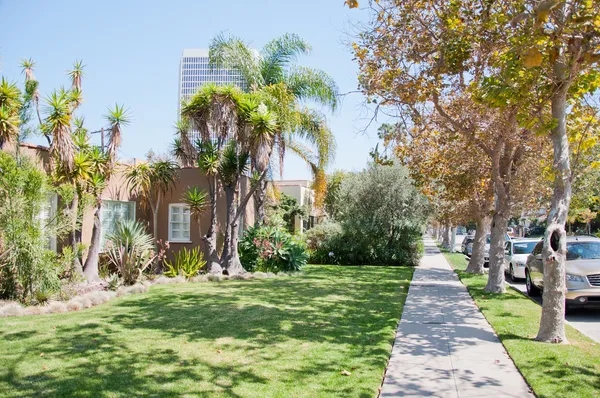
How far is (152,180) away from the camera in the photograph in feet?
54.2

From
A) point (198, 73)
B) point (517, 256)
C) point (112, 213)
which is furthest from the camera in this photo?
point (198, 73)

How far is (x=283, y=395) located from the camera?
211 inches

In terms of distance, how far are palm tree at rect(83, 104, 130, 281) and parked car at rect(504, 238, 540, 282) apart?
45.8 feet

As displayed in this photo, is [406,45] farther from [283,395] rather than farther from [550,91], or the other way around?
[283,395]

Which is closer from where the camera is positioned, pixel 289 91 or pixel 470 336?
pixel 470 336

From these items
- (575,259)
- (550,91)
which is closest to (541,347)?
(550,91)

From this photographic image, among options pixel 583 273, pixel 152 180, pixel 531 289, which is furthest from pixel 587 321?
pixel 152 180

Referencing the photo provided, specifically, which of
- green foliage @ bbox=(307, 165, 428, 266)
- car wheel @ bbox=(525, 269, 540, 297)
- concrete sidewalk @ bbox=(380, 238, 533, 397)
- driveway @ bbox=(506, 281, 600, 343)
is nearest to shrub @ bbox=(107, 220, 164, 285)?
concrete sidewalk @ bbox=(380, 238, 533, 397)

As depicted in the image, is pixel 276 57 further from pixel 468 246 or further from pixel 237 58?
pixel 468 246

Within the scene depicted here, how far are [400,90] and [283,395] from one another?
8643 mm

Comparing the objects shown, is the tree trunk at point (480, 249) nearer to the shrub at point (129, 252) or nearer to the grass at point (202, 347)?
the grass at point (202, 347)

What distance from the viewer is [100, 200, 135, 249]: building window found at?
16109 mm

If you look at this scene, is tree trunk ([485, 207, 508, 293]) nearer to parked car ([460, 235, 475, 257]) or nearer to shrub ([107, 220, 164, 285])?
shrub ([107, 220, 164, 285])

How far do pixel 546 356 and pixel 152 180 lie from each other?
42.4ft
